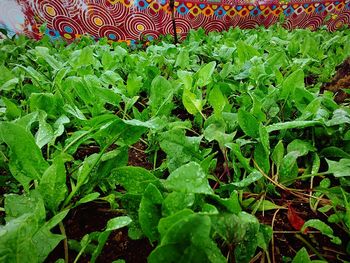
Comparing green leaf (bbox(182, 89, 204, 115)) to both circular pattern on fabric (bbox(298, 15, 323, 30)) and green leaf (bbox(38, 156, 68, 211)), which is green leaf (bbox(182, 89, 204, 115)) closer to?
green leaf (bbox(38, 156, 68, 211))

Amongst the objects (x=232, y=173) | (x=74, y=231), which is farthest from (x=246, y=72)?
(x=74, y=231)

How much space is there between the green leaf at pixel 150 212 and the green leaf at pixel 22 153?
0.88 ft

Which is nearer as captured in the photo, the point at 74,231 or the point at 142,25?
the point at 74,231

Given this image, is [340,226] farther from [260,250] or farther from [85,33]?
[85,33]

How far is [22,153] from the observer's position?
0.54 m

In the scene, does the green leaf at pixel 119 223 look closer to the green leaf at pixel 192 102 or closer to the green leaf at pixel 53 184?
the green leaf at pixel 53 184

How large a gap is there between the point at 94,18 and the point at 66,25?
38 cm

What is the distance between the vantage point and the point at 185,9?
359 centimetres

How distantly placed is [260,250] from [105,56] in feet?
4.12

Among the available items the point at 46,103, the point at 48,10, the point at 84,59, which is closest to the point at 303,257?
the point at 46,103

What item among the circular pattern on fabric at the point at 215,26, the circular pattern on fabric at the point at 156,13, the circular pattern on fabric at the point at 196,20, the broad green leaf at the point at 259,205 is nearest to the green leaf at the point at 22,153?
the broad green leaf at the point at 259,205

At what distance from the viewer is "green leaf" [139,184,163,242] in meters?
0.45

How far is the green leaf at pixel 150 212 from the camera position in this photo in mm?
450

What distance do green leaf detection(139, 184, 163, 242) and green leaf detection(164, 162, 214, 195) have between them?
0.12ft
